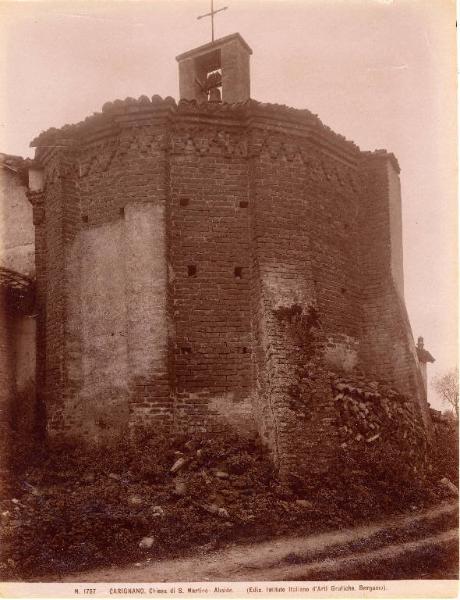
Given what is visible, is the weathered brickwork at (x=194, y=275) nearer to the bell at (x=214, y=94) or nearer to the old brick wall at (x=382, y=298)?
the old brick wall at (x=382, y=298)

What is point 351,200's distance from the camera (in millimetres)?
14922

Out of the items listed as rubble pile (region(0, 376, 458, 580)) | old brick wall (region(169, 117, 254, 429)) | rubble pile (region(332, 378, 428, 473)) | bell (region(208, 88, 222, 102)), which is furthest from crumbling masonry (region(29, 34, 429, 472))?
bell (region(208, 88, 222, 102))

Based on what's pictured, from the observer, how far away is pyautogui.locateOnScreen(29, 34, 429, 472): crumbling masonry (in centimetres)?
1243

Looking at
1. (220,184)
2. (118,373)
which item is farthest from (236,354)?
(220,184)

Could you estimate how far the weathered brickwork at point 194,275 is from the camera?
1240 cm

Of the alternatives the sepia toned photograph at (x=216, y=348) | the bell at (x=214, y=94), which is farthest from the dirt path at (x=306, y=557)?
the bell at (x=214, y=94)

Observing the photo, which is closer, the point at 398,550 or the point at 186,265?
the point at 398,550

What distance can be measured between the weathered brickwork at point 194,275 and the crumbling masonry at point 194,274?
0.08 ft

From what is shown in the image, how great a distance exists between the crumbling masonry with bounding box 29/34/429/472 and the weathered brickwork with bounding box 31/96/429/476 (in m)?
0.02

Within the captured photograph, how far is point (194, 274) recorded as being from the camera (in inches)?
510

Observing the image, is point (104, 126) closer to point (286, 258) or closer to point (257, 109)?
point (257, 109)

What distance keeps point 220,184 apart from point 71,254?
9.70 ft

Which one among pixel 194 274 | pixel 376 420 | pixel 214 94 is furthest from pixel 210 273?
pixel 214 94

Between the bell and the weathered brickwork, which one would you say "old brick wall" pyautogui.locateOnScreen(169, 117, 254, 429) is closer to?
the weathered brickwork
